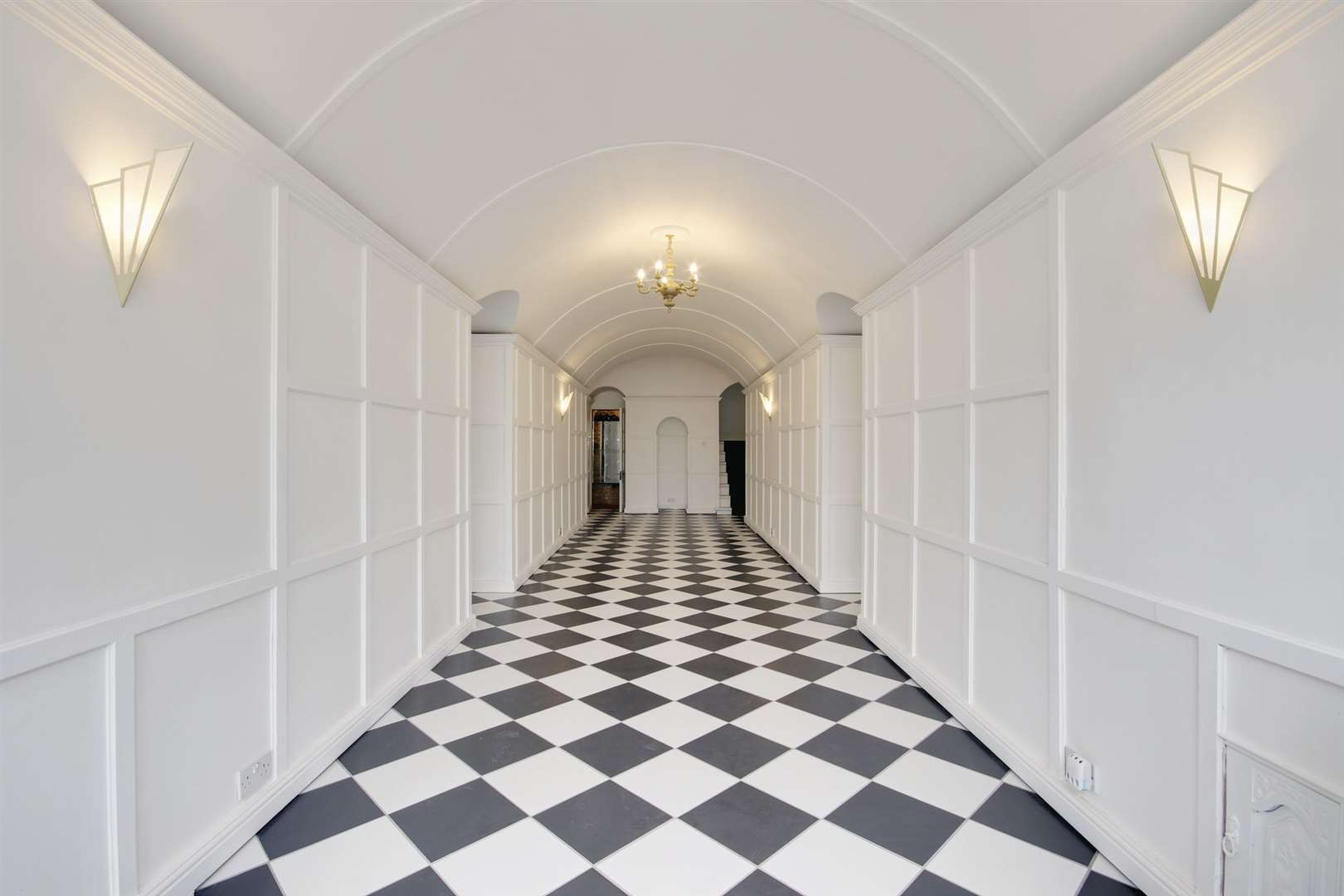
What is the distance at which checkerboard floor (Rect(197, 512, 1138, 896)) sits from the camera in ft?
6.73

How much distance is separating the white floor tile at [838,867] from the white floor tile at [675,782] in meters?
0.45

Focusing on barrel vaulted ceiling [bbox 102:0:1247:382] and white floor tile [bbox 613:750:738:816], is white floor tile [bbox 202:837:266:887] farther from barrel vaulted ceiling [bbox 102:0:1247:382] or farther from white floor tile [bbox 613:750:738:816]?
barrel vaulted ceiling [bbox 102:0:1247:382]

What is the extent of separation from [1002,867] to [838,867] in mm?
581

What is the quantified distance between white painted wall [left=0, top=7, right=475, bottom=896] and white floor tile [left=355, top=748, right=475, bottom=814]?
0.28 metres

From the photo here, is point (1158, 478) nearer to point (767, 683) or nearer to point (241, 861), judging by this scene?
point (767, 683)

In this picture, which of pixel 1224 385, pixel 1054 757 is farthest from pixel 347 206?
pixel 1054 757

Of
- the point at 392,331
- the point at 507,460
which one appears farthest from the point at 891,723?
the point at 507,460

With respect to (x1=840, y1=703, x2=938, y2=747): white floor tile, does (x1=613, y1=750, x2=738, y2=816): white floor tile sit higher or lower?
higher

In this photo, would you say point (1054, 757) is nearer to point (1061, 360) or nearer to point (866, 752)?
point (866, 752)

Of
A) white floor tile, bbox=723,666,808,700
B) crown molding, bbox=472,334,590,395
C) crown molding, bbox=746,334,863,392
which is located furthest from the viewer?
crown molding, bbox=746,334,863,392

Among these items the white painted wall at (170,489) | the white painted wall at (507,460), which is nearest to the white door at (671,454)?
the white painted wall at (507,460)

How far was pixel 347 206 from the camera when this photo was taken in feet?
9.57

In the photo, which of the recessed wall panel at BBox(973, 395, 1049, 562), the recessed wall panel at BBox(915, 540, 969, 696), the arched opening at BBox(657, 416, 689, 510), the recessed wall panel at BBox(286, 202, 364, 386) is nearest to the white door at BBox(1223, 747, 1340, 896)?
the recessed wall panel at BBox(973, 395, 1049, 562)

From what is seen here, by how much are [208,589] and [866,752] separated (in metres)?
2.90
